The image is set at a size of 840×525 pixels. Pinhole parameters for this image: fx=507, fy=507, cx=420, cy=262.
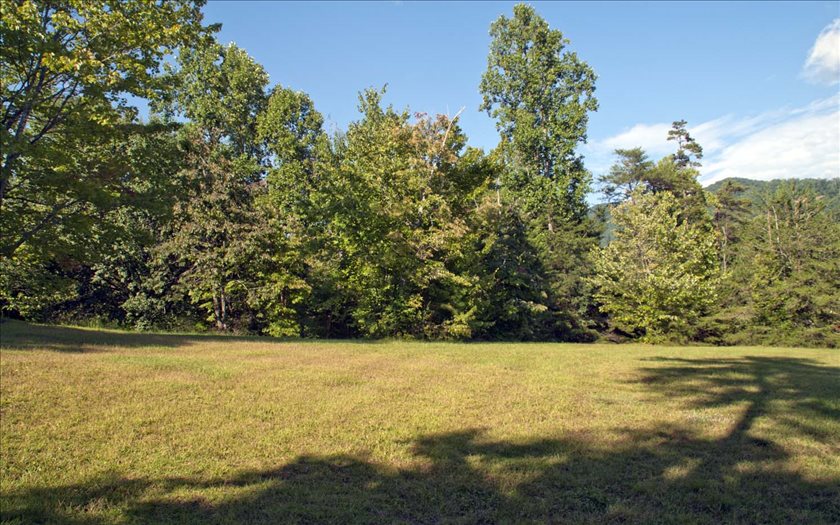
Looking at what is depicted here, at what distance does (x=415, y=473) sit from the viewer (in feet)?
16.7

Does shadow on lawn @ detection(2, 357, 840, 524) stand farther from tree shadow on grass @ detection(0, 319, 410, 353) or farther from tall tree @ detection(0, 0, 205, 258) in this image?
tall tree @ detection(0, 0, 205, 258)

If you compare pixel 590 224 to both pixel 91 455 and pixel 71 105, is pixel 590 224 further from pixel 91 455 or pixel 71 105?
pixel 91 455

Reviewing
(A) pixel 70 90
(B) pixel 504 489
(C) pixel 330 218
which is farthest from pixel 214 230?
(B) pixel 504 489

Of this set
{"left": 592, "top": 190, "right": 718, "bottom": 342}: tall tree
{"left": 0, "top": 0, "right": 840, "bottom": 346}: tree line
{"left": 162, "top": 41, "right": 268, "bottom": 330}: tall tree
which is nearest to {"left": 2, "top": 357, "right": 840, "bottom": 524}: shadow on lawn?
{"left": 0, "top": 0, "right": 840, "bottom": 346}: tree line

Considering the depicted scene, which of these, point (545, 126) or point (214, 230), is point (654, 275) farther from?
point (214, 230)

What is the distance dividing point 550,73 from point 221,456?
35229 millimetres

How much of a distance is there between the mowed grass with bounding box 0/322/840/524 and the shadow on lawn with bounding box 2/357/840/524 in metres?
0.02

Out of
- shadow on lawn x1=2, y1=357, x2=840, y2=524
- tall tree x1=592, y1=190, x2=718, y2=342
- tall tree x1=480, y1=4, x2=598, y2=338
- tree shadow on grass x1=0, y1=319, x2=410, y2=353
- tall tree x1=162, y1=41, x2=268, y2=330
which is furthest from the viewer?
tall tree x1=480, y1=4, x2=598, y2=338

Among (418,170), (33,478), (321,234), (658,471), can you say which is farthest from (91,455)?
(321,234)

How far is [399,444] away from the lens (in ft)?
19.5

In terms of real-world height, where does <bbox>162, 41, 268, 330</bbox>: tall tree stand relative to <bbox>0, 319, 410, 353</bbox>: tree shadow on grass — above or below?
above

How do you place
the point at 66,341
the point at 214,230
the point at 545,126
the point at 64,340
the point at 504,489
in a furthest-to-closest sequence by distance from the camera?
the point at 545,126 < the point at 214,230 < the point at 64,340 < the point at 66,341 < the point at 504,489

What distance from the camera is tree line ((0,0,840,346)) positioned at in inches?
514

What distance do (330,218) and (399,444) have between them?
19.3 meters
